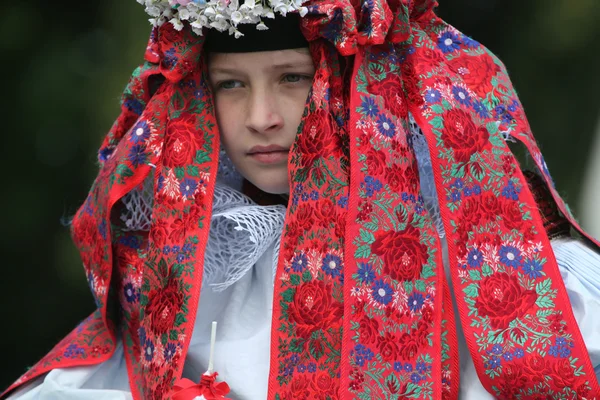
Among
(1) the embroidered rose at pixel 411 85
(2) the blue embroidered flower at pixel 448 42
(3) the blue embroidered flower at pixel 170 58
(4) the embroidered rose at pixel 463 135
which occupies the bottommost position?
(4) the embroidered rose at pixel 463 135

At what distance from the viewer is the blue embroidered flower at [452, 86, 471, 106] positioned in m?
1.58

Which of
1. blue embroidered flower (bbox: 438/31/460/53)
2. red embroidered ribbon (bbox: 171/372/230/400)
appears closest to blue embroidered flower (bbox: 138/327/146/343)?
red embroidered ribbon (bbox: 171/372/230/400)

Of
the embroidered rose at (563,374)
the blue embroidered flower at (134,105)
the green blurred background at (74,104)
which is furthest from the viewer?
the green blurred background at (74,104)

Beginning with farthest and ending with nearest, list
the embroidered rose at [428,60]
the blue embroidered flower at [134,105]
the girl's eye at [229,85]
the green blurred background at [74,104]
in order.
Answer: the green blurred background at [74,104], the blue embroidered flower at [134,105], the girl's eye at [229,85], the embroidered rose at [428,60]

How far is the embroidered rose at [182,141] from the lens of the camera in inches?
66.7

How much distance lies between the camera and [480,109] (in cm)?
158

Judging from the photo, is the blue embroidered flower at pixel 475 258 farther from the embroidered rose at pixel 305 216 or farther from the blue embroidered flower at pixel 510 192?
the embroidered rose at pixel 305 216

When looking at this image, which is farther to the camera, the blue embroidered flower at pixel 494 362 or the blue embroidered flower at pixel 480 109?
the blue embroidered flower at pixel 480 109

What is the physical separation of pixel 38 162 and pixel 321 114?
7.34 ft

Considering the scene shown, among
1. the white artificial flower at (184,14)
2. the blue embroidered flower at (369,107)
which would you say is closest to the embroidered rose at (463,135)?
the blue embroidered flower at (369,107)

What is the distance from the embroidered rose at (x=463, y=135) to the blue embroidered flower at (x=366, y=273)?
0.27 m

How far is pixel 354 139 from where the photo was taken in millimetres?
1554

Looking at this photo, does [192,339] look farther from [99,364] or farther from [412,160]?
[412,160]

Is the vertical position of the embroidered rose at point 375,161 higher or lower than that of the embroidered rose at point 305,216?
higher
